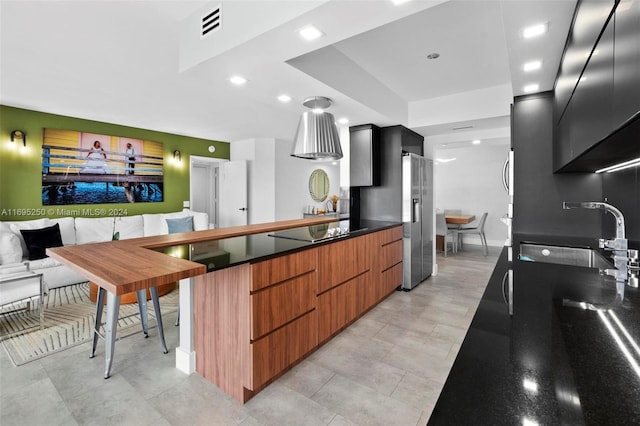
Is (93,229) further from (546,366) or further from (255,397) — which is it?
(546,366)

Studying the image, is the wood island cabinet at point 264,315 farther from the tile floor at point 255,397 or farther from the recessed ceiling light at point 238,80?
the recessed ceiling light at point 238,80

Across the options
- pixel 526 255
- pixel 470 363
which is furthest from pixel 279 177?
pixel 470 363

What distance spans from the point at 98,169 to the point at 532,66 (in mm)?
5923

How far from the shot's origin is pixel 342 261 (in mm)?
2775

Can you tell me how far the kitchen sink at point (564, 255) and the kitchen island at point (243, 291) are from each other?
1.47m

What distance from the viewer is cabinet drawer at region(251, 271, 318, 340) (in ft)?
6.18

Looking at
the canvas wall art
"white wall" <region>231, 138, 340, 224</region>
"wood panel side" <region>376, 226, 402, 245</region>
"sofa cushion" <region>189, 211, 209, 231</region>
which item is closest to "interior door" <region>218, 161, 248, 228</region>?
"white wall" <region>231, 138, 340, 224</region>

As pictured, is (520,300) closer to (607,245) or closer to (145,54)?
(607,245)

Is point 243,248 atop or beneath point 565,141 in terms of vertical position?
beneath

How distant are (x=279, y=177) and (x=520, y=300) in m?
5.61

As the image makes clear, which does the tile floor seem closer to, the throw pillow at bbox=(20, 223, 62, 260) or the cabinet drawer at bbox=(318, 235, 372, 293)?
the cabinet drawer at bbox=(318, 235, 372, 293)

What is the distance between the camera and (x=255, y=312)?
1.87 metres

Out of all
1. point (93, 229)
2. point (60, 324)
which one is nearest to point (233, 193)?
point (93, 229)

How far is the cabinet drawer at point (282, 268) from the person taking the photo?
6.16 feet
